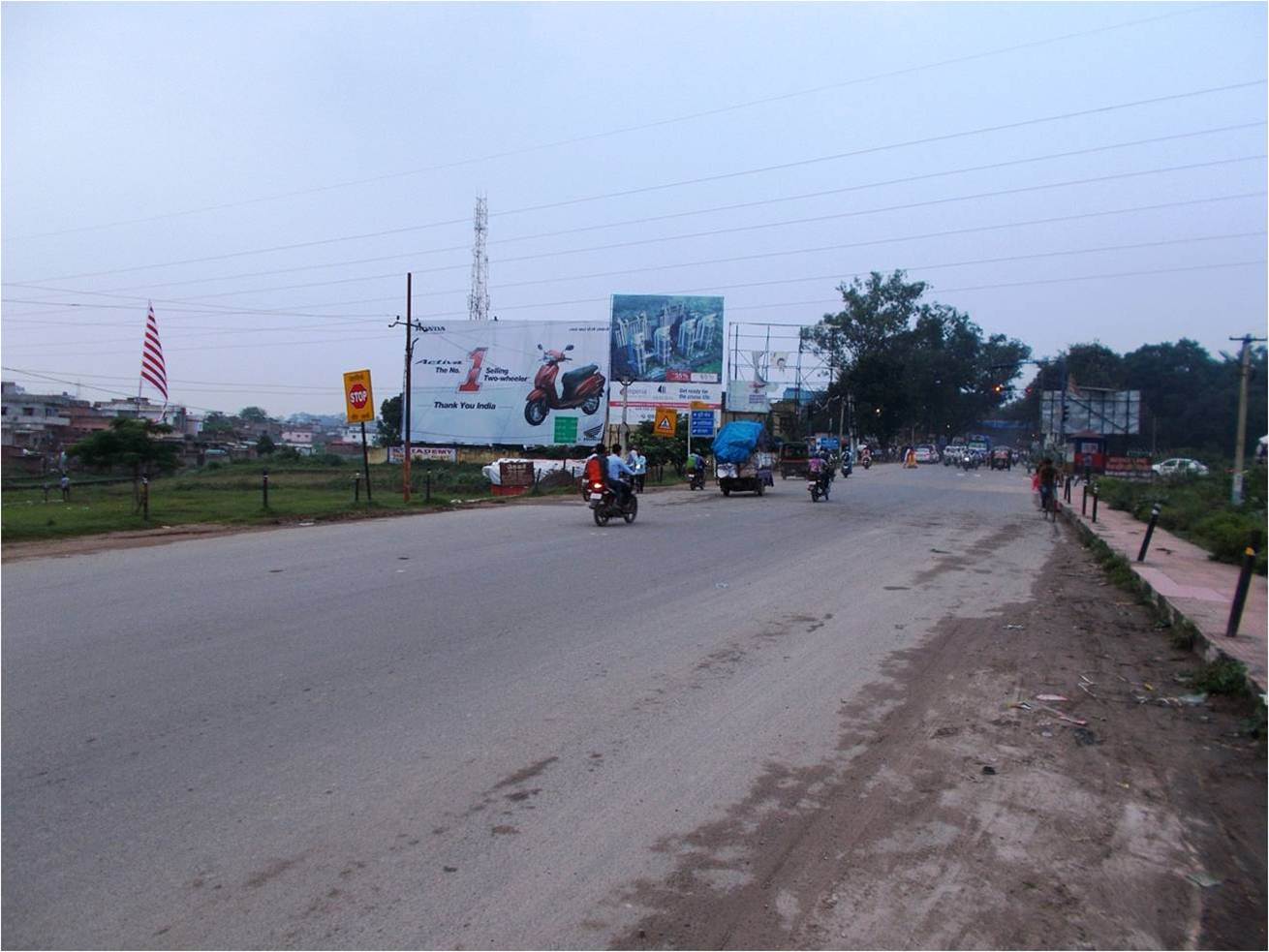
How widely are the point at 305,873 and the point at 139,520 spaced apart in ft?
59.0

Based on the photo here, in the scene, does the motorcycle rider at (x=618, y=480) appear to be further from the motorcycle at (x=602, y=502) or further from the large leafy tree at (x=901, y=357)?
the large leafy tree at (x=901, y=357)

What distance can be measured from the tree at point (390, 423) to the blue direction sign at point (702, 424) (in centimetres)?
2773

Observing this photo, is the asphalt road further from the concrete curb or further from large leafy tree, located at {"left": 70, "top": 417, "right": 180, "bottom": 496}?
large leafy tree, located at {"left": 70, "top": 417, "right": 180, "bottom": 496}

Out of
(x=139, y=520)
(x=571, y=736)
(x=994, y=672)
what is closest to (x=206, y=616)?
(x=571, y=736)

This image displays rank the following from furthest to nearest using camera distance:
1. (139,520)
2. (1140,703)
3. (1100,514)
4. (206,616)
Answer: (1100,514) → (139,520) → (206,616) → (1140,703)

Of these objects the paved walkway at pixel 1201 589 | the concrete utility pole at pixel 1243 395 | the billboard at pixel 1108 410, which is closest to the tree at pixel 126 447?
the billboard at pixel 1108 410

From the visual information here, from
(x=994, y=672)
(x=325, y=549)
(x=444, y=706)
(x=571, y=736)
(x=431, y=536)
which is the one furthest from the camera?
(x=431, y=536)

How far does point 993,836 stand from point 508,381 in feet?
178

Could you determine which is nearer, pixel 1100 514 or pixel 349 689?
pixel 349 689

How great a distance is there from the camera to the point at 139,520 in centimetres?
2003

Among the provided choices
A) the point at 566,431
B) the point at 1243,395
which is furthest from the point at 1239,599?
the point at 566,431

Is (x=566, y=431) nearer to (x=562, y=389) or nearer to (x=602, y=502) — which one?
(x=562, y=389)

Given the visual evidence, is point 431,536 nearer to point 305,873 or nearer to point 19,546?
point 19,546

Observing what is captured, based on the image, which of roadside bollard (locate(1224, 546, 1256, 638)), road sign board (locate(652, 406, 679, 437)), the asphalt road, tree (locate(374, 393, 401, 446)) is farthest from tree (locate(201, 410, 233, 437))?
roadside bollard (locate(1224, 546, 1256, 638))
